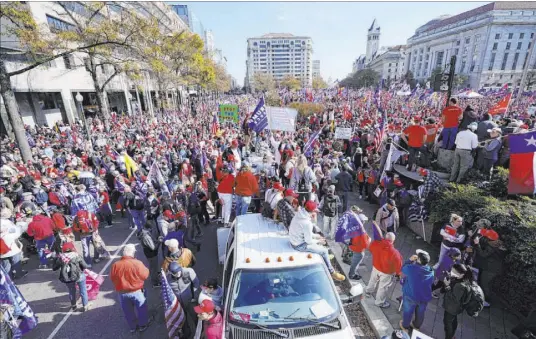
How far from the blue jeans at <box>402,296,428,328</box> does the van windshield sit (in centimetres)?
174

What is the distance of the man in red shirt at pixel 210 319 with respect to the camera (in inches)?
126

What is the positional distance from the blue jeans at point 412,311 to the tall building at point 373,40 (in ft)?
597

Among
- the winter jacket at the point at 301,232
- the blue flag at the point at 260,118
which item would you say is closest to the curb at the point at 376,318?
the winter jacket at the point at 301,232

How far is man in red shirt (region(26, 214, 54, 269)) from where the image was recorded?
6305 mm

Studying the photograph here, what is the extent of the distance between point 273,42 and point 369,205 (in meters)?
165

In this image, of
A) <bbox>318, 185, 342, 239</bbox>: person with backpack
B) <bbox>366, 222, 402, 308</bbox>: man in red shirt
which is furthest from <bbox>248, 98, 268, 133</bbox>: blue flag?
<bbox>366, 222, 402, 308</bbox>: man in red shirt

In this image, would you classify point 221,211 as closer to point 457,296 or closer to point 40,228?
point 40,228

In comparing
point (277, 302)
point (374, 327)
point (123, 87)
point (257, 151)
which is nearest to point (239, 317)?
point (277, 302)

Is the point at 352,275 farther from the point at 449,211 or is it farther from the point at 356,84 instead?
the point at 356,84

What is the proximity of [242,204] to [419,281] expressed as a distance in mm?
4505

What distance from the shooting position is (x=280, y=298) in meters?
3.45

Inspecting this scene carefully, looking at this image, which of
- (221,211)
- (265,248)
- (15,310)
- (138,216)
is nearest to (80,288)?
(15,310)

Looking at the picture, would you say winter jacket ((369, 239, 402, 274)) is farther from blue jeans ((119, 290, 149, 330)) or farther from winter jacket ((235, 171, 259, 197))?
blue jeans ((119, 290, 149, 330))

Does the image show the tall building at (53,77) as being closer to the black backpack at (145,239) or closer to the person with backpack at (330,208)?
the black backpack at (145,239)
